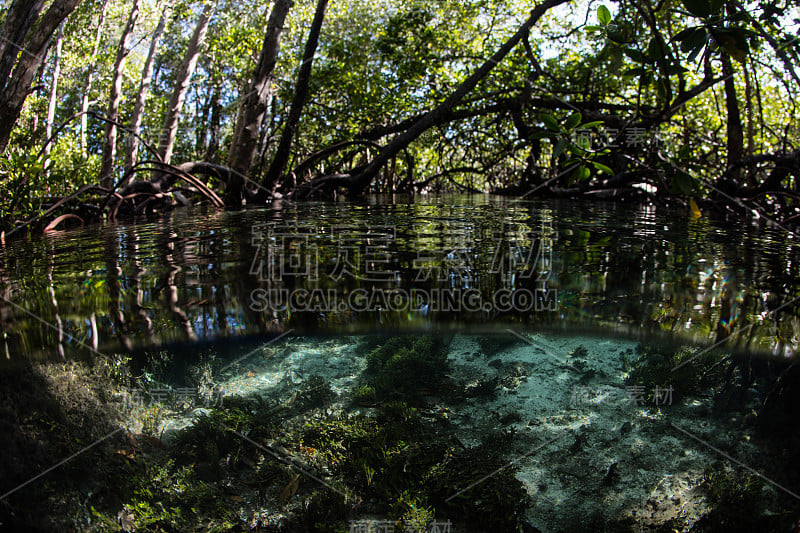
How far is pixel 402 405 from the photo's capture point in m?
1.45

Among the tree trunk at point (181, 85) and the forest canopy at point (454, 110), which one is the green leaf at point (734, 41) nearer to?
the forest canopy at point (454, 110)

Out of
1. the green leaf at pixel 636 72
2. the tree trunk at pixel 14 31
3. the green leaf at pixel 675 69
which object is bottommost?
the green leaf at pixel 675 69

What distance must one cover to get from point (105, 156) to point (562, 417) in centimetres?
1245

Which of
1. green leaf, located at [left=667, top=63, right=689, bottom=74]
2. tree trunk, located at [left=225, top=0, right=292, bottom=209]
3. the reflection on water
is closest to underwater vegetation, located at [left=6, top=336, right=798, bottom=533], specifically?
the reflection on water

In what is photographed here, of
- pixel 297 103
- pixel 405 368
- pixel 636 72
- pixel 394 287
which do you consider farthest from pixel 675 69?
pixel 297 103

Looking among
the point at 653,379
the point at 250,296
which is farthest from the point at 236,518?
the point at 653,379

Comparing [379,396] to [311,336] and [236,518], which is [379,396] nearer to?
[311,336]

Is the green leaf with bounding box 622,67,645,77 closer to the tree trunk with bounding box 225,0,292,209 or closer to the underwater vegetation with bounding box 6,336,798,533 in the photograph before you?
the underwater vegetation with bounding box 6,336,798,533

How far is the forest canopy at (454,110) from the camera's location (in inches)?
133

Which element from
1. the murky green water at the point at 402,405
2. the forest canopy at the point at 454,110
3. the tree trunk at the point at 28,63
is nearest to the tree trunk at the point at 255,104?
the forest canopy at the point at 454,110

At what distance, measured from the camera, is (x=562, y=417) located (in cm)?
151

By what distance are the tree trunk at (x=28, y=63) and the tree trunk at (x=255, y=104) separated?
2132 millimetres

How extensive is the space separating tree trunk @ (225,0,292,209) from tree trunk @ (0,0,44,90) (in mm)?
2280

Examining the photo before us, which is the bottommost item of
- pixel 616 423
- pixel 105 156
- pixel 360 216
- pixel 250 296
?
pixel 616 423
